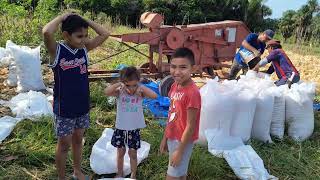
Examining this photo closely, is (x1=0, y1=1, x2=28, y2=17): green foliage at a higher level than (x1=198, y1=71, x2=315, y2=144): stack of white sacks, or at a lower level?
higher

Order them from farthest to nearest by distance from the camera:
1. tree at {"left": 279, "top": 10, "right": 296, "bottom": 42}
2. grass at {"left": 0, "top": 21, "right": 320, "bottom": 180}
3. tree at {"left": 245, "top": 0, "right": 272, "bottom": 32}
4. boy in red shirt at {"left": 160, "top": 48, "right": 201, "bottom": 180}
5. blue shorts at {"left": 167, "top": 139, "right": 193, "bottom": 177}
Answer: tree at {"left": 245, "top": 0, "right": 272, "bottom": 32} < tree at {"left": 279, "top": 10, "right": 296, "bottom": 42} < grass at {"left": 0, "top": 21, "right": 320, "bottom": 180} < blue shorts at {"left": 167, "top": 139, "right": 193, "bottom": 177} < boy in red shirt at {"left": 160, "top": 48, "right": 201, "bottom": 180}

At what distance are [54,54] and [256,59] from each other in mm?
4401

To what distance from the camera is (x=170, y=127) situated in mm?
2631

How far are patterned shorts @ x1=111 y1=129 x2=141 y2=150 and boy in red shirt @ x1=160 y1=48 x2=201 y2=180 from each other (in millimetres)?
552

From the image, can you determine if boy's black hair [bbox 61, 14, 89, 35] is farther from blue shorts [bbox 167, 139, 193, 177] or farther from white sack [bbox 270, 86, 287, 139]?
white sack [bbox 270, 86, 287, 139]

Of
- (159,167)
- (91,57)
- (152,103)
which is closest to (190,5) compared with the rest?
(91,57)

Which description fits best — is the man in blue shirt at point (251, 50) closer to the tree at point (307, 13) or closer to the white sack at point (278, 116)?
the white sack at point (278, 116)

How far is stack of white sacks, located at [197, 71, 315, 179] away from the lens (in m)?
3.58

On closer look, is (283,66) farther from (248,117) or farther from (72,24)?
(72,24)

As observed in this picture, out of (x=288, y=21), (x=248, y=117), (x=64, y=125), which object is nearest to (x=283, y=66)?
(x=248, y=117)

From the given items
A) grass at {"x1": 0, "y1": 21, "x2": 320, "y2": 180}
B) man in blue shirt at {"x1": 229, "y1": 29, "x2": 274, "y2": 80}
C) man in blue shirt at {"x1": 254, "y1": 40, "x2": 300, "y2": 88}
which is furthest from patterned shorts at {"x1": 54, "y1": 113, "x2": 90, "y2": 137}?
man in blue shirt at {"x1": 229, "y1": 29, "x2": 274, "y2": 80}

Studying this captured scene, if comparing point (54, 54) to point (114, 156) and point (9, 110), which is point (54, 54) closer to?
point (114, 156)

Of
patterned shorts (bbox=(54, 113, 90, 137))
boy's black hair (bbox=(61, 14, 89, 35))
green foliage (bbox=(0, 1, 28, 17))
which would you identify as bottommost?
patterned shorts (bbox=(54, 113, 90, 137))

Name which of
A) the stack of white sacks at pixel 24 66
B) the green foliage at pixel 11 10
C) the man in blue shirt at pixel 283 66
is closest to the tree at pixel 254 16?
the green foliage at pixel 11 10
